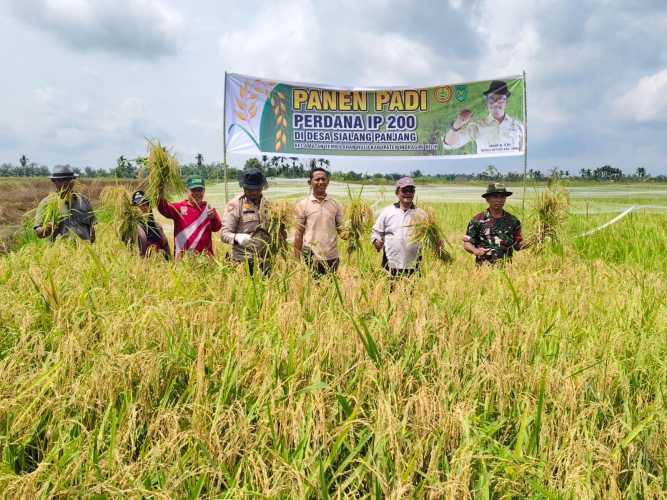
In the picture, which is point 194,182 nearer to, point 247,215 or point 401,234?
point 247,215

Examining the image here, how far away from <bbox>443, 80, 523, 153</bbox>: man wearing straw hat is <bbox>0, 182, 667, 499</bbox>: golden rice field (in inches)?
240

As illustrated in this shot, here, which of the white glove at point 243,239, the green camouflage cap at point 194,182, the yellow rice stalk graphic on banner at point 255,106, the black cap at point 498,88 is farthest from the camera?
the black cap at point 498,88

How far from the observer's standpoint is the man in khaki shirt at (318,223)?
159 inches

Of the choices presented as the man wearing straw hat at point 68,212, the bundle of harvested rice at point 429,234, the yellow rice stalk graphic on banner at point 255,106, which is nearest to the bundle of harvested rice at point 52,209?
the man wearing straw hat at point 68,212

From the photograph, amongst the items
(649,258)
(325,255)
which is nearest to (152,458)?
(325,255)

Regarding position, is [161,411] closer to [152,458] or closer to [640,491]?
[152,458]

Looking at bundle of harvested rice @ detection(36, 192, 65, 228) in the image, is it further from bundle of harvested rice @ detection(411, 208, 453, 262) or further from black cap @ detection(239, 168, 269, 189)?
bundle of harvested rice @ detection(411, 208, 453, 262)

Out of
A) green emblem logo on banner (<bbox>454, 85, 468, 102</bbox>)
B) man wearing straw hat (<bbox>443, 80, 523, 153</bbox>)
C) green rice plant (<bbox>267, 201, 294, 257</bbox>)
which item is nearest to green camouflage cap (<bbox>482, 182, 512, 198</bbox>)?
green rice plant (<bbox>267, 201, 294, 257</bbox>)

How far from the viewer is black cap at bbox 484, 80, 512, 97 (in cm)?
837

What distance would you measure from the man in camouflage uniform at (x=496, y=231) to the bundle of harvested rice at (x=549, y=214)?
0.18 m

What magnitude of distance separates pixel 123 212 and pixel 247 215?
104cm

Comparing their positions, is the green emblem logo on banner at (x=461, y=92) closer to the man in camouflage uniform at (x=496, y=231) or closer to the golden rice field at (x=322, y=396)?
the man in camouflage uniform at (x=496, y=231)

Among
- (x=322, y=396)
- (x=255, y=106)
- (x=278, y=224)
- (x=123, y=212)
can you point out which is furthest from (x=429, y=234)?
(x=255, y=106)

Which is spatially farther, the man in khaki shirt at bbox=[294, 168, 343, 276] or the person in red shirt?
the person in red shirt
